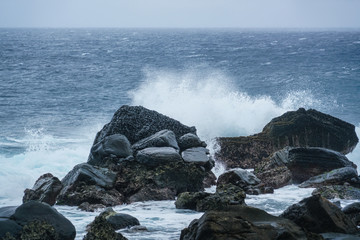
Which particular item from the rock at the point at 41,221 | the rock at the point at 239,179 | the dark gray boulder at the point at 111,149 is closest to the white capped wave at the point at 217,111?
the dark gray boulder at the point at 111,149

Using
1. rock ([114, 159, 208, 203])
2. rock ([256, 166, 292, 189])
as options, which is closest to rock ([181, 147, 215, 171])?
rock ([114, 159, 208, 203])

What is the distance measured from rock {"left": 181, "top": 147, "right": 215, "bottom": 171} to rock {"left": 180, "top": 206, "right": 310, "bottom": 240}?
5.46 metres

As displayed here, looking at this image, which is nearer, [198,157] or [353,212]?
[353,212]

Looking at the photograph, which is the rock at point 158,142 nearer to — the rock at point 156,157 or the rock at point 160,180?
the rock at point 156,157

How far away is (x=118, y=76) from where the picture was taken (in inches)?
1722

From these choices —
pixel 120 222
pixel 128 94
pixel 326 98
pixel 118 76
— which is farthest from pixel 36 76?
pixel 120 222

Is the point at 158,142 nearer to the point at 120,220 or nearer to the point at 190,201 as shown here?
the point at 190,201

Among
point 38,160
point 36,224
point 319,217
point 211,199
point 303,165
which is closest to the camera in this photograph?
point 36,224

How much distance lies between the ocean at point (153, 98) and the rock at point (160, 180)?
62 cm

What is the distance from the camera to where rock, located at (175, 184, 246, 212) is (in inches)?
389

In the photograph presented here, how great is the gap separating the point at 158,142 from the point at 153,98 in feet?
58.5

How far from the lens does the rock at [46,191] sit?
35.9ft

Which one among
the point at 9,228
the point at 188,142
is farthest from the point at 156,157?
the point at 9,228

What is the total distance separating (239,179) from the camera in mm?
12234
